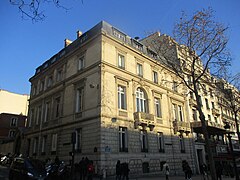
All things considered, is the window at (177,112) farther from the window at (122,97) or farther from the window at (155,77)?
the window at (122,97)

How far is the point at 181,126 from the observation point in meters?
26.0

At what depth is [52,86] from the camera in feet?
84.4

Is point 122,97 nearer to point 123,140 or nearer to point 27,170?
point 123,140

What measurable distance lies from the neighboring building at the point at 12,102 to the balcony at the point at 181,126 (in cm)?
4082

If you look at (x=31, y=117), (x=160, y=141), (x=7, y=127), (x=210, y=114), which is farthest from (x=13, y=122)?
(x=210, y=114)

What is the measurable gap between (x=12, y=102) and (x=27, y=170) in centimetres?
4521

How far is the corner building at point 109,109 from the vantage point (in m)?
18.0

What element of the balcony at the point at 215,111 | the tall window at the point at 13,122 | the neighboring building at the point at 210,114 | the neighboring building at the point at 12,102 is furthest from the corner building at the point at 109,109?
the neighboring building at the point at 12,102

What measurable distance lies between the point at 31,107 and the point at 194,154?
79.7 ft

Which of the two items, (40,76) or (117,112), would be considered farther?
(40,76)

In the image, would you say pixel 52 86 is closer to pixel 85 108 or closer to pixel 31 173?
pixel 85 108

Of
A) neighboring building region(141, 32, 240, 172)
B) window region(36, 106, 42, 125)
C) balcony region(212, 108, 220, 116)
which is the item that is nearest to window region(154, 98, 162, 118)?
neighboring building region(141, 32, 240, 172)

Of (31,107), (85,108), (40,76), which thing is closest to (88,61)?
(85,108)

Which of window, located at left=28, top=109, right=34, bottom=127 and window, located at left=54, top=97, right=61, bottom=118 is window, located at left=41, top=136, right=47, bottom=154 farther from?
window, located at left=28, top=109, right=34, bottom=127
